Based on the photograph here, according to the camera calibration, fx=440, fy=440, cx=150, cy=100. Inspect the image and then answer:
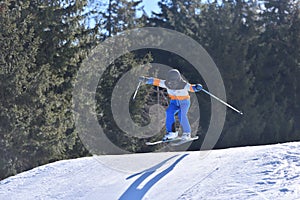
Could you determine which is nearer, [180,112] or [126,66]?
[180,112]

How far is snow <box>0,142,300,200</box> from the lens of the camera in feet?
15.5

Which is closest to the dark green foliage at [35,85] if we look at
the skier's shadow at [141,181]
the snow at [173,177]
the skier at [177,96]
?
the snow at [173,177]

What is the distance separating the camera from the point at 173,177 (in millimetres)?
5605

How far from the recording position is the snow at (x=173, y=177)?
4.73 metres

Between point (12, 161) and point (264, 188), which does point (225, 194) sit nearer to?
point (264, 188)

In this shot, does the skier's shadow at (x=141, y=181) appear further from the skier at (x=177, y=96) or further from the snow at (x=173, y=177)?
the skier at (x=177, y=96)

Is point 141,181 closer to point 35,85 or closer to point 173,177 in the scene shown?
point 173,177

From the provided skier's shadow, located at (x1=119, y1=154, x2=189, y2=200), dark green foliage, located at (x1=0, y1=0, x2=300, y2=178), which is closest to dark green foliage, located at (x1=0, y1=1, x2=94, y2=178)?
dark green foliage, located at (x1=0, y1=0, x2=300, y2=178)

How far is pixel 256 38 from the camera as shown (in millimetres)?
21422

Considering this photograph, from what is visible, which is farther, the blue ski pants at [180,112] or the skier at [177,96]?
the blue ski pants at [180,112]

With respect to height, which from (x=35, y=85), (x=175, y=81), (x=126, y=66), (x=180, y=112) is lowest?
(x=180, y=112)

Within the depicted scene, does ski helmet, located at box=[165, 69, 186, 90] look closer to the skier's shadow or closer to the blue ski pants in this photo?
the blue ski pants

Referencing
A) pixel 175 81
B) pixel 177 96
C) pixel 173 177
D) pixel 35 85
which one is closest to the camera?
pixel 173 177

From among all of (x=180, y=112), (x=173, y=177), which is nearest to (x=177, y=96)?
(x=180, y=112)
